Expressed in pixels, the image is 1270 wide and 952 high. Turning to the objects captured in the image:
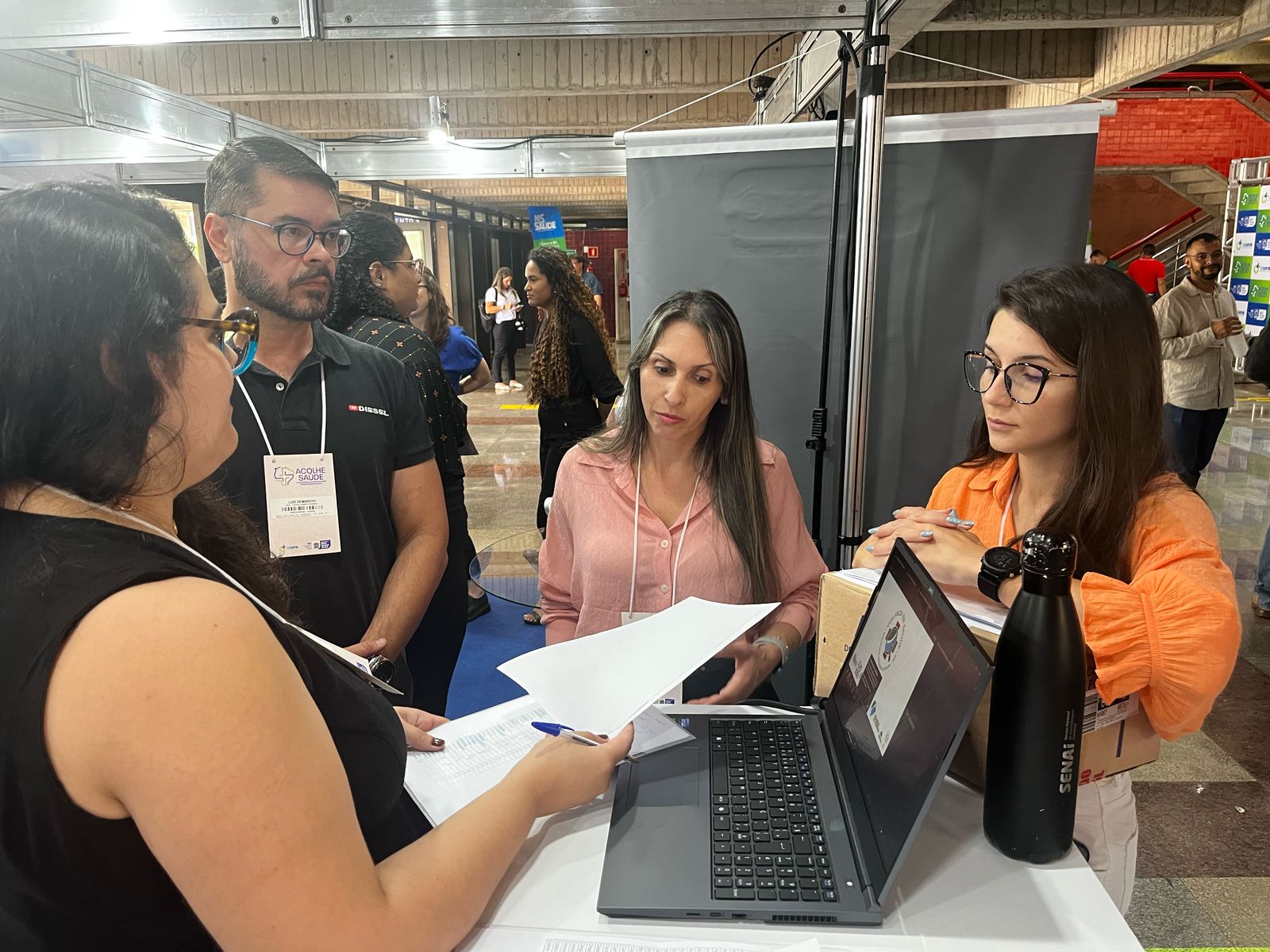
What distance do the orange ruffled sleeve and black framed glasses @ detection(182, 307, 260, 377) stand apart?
1028mm

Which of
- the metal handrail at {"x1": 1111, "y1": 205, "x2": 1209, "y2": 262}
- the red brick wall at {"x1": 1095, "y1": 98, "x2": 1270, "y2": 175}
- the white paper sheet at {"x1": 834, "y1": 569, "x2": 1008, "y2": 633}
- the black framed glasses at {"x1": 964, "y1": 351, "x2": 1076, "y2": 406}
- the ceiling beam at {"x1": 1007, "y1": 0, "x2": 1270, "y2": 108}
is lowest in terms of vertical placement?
the white paper sheet at {"x1": 834, "y1": 569, "x2": 1008, "y2": 633}

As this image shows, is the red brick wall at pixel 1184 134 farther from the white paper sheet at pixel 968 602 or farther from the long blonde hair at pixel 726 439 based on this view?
the white paper sheet at pixel 968 602

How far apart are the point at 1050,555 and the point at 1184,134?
13494 mm

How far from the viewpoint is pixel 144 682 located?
59 centimetres

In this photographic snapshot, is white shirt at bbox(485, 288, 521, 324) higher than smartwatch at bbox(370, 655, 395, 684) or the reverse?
higher

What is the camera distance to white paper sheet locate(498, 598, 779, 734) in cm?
103

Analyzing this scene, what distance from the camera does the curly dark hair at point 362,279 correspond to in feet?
9.24

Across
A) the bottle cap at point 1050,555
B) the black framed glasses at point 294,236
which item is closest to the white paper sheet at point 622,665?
the bottle cap at point 1050,555

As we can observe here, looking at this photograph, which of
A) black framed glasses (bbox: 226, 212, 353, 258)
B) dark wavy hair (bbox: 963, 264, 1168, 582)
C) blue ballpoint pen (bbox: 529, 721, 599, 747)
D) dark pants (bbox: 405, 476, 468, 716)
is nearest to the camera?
blue ballpoint pen (bbox: 529, 721, 599, 747)

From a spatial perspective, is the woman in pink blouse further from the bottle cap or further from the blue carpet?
the blue carpet

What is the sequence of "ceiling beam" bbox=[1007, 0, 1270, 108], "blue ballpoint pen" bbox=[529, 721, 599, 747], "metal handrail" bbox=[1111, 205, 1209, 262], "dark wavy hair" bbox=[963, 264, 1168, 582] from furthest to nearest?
"metal handrail" bbox=[1111, 205, 1209, 262] → "ceiling beam" bbox=[1007, 0, 1270, 108] → "dark wavy hair" bbox=[963, 264, 1168, 582] → "blue ballpoint pen" bbox=[529, 721, 599, 747]

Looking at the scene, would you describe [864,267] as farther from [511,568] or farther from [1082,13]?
[1082,13]

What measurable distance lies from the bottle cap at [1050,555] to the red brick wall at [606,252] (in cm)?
2012

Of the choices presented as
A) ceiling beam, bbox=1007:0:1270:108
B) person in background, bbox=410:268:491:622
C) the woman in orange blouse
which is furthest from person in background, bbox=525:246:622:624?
ceiling beam, bbox=1007:0:1270:108
